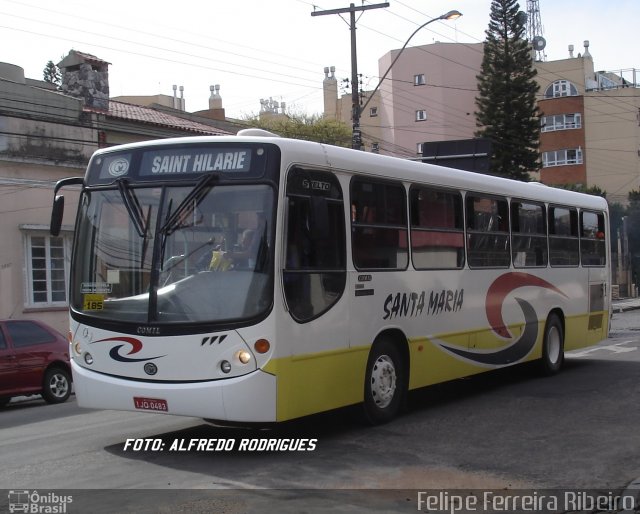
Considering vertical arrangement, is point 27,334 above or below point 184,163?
below

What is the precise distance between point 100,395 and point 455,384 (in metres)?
6.58

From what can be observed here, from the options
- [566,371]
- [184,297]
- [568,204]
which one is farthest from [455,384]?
[184,297]

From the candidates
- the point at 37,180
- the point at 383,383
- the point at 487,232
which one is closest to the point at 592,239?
the point at 487,232

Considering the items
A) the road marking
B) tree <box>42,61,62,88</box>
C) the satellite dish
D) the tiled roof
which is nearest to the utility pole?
the tiled roof

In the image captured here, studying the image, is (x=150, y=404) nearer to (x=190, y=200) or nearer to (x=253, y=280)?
(x=253, y=280)

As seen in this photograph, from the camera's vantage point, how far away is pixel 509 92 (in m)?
48.5

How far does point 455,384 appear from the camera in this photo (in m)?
13.5

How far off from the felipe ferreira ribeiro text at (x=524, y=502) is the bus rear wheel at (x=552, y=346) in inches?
288

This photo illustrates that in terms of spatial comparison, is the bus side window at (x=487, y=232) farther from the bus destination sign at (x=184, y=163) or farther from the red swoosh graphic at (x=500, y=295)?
the bus destination sign at (x=184, y=163)

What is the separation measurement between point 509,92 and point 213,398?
43.5 metres

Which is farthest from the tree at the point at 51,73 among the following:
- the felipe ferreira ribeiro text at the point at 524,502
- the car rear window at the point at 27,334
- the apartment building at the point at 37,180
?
the felipe ferreira ribeiro text at the point at 524,502

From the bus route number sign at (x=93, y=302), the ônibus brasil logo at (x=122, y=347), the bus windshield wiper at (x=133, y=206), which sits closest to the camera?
the ônibus brasil logo at (x=122, y=347)

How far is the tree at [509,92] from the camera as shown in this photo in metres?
48.3

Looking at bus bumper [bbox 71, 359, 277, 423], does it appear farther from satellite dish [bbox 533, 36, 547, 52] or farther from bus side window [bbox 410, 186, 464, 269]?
satellite dish [bbox 533, 36, 547, 52]
